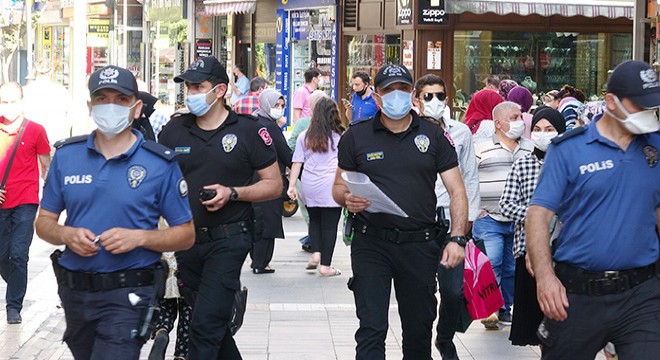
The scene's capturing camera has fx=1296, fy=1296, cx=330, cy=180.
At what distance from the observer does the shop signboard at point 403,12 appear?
2098 cm

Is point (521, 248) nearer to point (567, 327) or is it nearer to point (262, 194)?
point (262, 194)

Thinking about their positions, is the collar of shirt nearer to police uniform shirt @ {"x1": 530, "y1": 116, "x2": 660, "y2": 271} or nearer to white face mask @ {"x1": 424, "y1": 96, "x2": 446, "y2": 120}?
police uniform shirt @ {"x1": 530, "y1": 116, "x2": 660, "y2": 271}

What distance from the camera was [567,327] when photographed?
5.76 metres

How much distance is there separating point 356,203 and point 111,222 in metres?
1.79

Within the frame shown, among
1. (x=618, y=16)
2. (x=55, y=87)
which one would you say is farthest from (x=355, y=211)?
(x=618, y=16)

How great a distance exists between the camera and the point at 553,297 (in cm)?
568

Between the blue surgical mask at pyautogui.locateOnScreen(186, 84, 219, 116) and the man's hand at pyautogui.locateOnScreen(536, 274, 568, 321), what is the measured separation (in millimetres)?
2492

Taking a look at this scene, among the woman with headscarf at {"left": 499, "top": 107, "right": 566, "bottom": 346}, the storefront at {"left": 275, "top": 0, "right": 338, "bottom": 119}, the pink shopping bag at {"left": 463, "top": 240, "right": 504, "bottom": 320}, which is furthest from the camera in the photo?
the storefront at {"left": 275, "top": 0, "right": 338, "bottom": 119}

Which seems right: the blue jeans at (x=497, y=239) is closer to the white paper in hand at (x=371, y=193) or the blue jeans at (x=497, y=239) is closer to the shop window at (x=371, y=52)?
the white paper in hand at (x=371, y=193)

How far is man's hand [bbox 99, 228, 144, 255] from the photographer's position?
18.8 ft

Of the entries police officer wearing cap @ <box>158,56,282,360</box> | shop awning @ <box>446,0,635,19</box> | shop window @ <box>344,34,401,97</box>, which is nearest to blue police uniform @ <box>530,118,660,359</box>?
police officer wearing cap @ <box>158,56,282,360</box>

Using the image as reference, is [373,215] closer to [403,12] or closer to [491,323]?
[491,323]

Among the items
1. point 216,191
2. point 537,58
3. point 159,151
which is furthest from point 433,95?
point 537,58

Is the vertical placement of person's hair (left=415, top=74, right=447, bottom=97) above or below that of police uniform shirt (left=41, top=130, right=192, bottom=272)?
above
